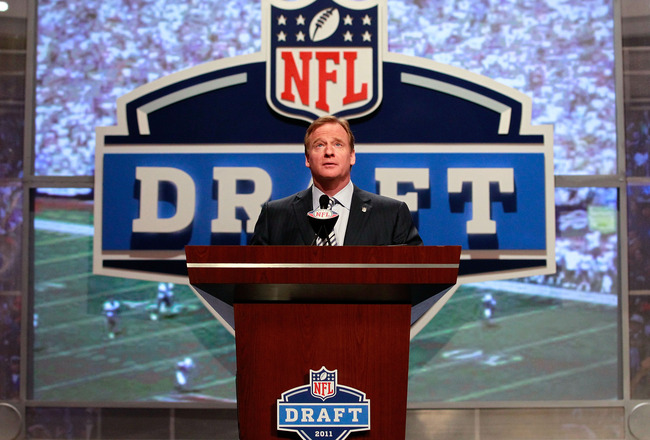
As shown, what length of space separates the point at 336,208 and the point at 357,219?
4.9 inches

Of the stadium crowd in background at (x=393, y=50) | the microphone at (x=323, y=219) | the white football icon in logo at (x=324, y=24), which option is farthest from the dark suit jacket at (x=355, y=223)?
the stadium crowd in background at (x=393, y=50)

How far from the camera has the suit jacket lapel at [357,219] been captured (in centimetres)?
228

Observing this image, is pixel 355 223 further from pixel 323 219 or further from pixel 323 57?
pixel 323 57

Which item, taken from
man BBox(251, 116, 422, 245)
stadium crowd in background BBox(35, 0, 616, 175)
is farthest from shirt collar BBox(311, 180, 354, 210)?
stadium crowd in background BBox(35, 0, 616, 175)

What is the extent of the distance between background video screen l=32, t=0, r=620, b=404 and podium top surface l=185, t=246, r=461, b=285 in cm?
234

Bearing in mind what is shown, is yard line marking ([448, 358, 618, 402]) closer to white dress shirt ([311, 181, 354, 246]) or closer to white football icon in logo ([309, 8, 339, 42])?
white dress shirt ([311, 181, 354, 246])

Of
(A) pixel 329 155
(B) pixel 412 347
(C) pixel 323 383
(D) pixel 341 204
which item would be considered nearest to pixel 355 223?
(D) pixel 341 204

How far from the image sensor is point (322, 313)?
5.86ft

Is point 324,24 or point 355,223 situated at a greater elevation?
point 324,24

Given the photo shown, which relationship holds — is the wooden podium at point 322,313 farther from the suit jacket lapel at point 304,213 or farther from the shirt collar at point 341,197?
the shirt collar at point 341,197

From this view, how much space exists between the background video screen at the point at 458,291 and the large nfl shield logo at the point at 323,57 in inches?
Answer: 9.5

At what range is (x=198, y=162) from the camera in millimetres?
3922

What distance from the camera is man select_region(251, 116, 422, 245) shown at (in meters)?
2.32

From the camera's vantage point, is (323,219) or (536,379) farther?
(536,379)
